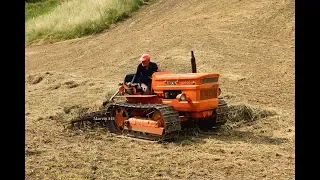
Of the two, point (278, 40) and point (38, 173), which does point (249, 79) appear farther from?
point (38, 173)

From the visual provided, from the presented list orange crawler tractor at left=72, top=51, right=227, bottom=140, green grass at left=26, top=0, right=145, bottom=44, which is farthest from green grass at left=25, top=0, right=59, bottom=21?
orange crawler tractor at left=72, top=51, right=227, bottom=140

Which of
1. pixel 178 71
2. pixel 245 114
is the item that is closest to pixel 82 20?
pixel 178 71

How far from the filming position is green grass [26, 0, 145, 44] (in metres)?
22.7

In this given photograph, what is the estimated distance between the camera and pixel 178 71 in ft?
Result: 48.0

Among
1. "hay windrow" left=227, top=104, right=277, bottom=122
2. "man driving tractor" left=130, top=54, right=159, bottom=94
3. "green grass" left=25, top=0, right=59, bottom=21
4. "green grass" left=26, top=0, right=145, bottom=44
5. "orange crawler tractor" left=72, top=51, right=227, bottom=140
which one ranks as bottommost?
"hay windrow" left=227, top=104, right=277, bottom=122

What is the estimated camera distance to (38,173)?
609 cm

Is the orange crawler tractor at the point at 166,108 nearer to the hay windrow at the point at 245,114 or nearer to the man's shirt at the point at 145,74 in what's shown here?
the man's shirt at the point at 145,74

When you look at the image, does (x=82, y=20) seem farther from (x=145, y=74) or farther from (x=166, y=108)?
(x=166, y=108)

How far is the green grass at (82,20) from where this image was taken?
22.7 meters

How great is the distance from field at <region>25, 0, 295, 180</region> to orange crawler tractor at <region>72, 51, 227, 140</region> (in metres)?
0.26

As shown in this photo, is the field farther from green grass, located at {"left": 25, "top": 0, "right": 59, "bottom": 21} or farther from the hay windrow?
green grass, located at {"left": 25, "top": 0, "right": 59, "bottom": 21}
